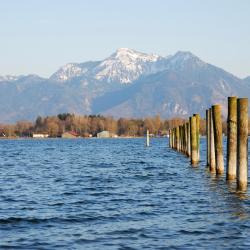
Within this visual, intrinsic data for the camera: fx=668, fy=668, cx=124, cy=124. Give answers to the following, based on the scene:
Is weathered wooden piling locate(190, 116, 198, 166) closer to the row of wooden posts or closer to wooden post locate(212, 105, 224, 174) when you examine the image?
the row of wooden posts

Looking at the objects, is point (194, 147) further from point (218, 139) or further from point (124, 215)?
point (124, 215)

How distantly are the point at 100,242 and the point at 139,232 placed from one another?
5.65 ft

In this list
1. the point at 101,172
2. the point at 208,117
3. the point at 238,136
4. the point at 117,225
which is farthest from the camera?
the point at 101,172

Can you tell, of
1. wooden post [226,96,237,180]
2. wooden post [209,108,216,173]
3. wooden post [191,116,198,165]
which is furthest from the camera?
wooden post [191,116,198,165]

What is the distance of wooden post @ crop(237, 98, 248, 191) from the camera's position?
2577cm

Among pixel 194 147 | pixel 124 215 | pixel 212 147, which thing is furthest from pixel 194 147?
pixel 124 215

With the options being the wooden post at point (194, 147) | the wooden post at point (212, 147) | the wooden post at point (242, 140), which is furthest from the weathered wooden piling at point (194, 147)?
the wooden post at point (242, 140)

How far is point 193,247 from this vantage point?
16172 millimetres

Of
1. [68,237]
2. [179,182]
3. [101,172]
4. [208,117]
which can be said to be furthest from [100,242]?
[101,172]

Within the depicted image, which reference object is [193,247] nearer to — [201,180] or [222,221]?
[222,221]

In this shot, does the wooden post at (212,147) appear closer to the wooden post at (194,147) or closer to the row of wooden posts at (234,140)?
the row of wooden posts at (234,140)

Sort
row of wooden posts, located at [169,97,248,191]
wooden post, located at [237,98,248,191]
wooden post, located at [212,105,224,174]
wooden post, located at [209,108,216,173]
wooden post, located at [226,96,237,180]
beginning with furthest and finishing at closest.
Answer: wooden post, located at [209,108,216,173], wooden post, located at [212,105,224,174], wooden post, located at [226,96,237,180], row of wooden posts, located at [169,97,248,191], wooden post, located at [237,98,248,191]

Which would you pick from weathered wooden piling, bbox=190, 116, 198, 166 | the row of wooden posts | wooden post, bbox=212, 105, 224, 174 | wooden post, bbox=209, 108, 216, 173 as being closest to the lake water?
the row of wooden posts

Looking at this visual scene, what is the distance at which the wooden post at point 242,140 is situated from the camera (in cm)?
2577
